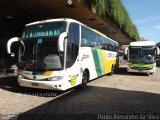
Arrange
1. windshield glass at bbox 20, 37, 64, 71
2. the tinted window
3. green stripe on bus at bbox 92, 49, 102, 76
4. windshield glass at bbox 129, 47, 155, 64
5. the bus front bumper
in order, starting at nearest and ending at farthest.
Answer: the bus front bumper < windshield glass at bbox 20, 37, 64, 71 < the tinted window < green stripe on bus at bbox 92, 49, 102, 76 < windshield glass at bbox 129, 47, 155, 64

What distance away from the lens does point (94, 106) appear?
7.34 m

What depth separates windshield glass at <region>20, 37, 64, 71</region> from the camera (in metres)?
8.53

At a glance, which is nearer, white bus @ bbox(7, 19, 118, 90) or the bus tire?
white bus @ bbox(7, 19, 118, 90)

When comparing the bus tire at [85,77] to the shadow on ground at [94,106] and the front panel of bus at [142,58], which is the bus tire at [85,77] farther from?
the front panel of bus at [142,58]

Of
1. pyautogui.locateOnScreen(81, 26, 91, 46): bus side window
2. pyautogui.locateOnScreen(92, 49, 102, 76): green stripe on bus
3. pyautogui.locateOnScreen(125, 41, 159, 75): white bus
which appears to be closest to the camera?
pyautogui.locateOnScreen(81, 26, 91, 46): bus side window

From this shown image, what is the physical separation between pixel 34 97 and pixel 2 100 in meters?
1.20

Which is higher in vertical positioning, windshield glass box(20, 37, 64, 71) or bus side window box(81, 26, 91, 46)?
bus side window box(81, 26, 91, 46)

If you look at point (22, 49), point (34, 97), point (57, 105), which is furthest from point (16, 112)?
point (22, 49)

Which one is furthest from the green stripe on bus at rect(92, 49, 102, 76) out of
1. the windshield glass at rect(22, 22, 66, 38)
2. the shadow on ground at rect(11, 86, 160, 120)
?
the windshield glass at rect(22, 22, 66, 38)

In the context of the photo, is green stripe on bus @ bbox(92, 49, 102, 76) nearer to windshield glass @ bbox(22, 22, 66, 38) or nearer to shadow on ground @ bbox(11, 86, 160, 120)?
shadow on ground @ bbox(11, 86, 160, 120)

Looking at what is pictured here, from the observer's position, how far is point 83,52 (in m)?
10.4

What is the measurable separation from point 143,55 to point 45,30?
10.6 m

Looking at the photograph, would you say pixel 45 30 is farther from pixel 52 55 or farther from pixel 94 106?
pixel 94 106

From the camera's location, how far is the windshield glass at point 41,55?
8531 millimetres
